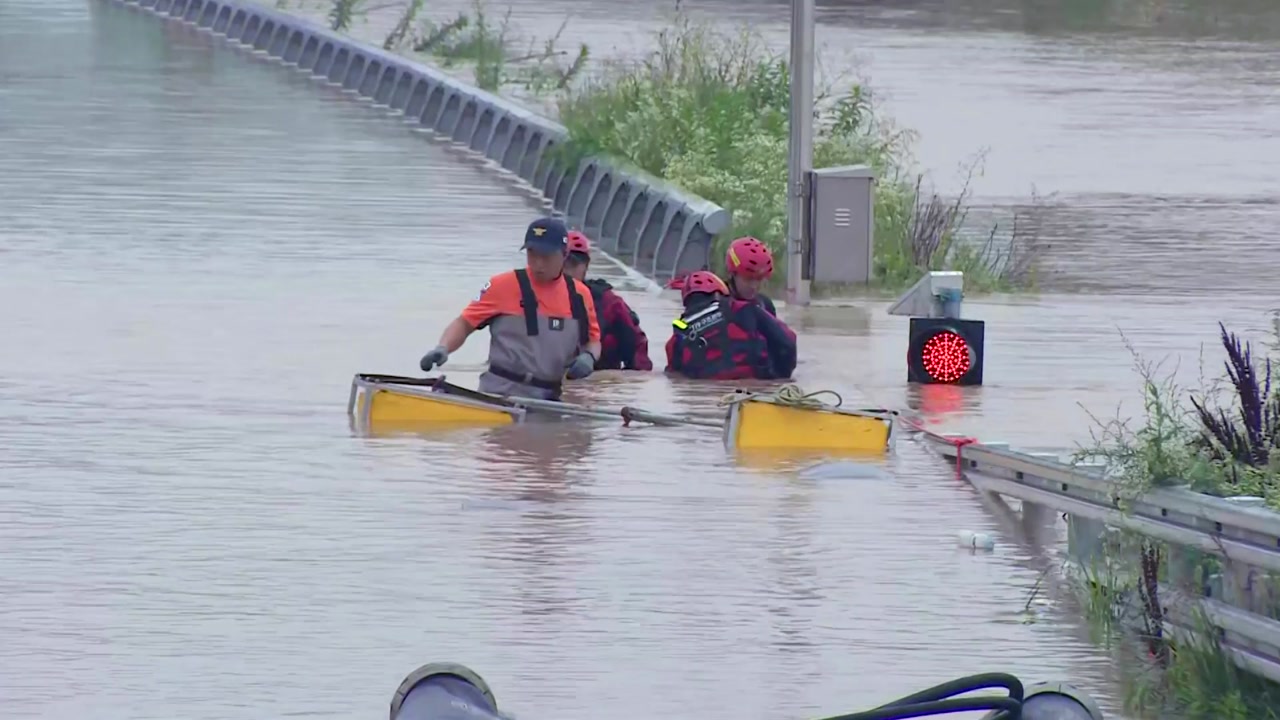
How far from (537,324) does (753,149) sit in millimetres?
9882

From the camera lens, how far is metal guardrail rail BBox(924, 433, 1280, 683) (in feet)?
28.7

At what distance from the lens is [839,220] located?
68.6 ft

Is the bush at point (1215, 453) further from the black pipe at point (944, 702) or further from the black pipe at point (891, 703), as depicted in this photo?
the black pipe at point (944, 702)

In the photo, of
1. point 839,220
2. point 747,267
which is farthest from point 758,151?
point 747,267

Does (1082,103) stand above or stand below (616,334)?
above

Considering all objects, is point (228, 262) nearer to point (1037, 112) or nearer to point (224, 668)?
point (224, 668)

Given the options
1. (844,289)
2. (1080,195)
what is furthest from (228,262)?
(1080,195)

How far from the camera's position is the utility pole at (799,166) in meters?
20.9

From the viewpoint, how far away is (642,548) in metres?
12.1

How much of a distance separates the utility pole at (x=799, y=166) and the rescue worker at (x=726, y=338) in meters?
3.95

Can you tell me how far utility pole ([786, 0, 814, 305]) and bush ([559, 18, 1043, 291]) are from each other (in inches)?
53.6

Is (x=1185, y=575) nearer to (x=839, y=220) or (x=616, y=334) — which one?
(x=616, y=334)

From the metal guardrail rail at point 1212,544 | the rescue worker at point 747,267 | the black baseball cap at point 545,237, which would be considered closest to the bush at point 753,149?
the rescue worker at point 747,267

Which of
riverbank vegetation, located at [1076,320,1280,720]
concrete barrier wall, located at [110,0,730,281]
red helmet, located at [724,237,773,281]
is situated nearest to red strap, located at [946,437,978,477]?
red helmet, located at [724,237,773,281]
